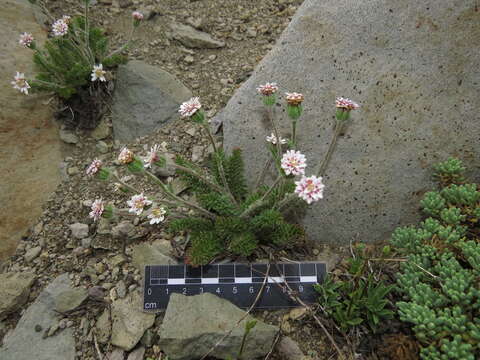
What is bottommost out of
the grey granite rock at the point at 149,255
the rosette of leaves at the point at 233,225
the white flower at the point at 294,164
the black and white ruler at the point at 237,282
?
the black and white ruler at the point at 237,282

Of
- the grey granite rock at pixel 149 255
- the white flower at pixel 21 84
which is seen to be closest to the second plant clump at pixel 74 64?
the white flower at pixel 21 84

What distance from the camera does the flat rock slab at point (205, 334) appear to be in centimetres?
231

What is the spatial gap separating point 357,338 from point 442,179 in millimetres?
1383

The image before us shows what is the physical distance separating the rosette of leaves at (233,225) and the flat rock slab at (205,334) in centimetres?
36

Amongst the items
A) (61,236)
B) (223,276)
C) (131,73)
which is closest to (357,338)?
(223,276)

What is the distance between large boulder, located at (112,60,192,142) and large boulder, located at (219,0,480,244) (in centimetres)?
136

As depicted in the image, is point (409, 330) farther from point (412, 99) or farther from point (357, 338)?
point (412, 99)

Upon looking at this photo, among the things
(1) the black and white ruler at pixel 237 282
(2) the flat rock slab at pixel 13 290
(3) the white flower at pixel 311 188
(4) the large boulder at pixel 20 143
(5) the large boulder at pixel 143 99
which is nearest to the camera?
(3) the white flower at pixel 311 188

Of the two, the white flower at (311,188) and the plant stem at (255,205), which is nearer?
the white flower at (311,188)

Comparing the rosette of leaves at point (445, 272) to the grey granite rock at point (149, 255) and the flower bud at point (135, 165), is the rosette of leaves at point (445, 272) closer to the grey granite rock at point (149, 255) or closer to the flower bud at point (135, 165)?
the grey granite rock at point (149, 255)

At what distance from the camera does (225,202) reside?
8.95 feet

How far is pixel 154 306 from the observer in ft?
8.50

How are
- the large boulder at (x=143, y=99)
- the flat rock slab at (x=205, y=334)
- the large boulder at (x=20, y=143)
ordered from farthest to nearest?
the large boulder at (x=143, y=99)
the large boulder at (x=20, y=143)
the flat rock slab at (x=205, y=334)

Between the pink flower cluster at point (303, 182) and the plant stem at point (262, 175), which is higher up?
the plant stem at point (262, 175)
